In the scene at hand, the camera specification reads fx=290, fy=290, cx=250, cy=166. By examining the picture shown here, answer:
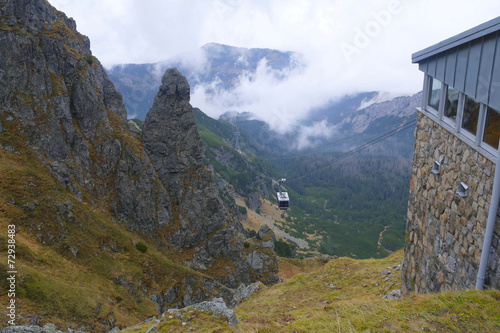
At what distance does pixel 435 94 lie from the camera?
1166 cm

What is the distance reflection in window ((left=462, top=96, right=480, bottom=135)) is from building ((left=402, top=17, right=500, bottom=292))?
2 cm

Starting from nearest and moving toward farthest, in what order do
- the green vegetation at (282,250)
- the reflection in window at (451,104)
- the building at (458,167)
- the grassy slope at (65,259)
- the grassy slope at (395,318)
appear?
the grassy slope at (395,318), the building at (458,167), the reflection in window at (451,104), the grassy slope at (65,259), the green vegetation at (282,250)

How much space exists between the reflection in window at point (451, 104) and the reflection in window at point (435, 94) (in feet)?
2.44

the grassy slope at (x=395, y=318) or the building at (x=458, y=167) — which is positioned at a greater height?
the building at (x=458, y=167)

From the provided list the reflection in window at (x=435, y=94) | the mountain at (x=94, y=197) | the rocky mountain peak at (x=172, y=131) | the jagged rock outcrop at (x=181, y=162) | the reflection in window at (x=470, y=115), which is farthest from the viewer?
the rocky mountain peak at (x=172, y=131)

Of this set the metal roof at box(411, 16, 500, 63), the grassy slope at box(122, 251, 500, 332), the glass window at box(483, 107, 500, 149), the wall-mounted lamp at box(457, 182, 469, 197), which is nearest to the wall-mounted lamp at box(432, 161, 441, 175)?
the wall-mounted lamp at box(457, 182, 469, 197)

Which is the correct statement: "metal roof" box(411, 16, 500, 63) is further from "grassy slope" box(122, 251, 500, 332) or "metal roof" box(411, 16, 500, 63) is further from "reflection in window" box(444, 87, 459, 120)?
"grassy slope" box(122, 251, 500, 332)

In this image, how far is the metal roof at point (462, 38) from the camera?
7285 mm

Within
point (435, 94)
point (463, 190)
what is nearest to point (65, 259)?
point (463, 190)

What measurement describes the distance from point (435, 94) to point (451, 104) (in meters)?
1.63

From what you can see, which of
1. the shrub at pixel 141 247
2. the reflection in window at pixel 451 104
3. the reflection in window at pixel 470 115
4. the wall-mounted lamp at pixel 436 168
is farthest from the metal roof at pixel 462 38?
the shrub at pixel 141 247

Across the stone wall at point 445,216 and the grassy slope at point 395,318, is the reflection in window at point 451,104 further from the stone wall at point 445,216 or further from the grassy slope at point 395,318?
the grassy slope at point 395,318

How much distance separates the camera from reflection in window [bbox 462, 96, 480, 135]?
8664 millimetres

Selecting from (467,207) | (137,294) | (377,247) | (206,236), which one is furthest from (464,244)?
(377,247)
